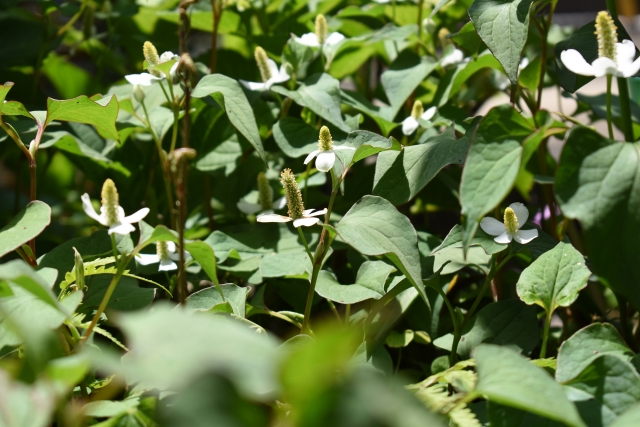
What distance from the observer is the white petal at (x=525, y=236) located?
0.50 meters

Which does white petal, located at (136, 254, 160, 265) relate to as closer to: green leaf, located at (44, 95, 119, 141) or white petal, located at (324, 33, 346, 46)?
green leaf, located at (44, 95, 119, 141)

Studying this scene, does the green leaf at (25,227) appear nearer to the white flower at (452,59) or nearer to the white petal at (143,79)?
the white petal at (143,79)

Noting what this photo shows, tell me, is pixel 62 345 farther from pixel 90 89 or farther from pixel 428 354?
pixel 90 89

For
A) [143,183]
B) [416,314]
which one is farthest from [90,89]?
[416,314]

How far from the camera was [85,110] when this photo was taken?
515 mm

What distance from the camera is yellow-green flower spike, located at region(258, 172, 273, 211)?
0.64 meters

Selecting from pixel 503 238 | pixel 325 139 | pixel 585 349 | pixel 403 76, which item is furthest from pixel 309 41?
pixel 585 349

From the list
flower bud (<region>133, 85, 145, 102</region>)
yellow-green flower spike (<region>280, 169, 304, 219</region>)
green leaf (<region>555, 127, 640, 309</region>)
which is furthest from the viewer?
flower bud (<region>133, 85, 145, 102</region>)

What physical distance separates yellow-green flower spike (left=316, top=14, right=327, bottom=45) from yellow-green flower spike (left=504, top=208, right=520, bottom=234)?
32cm

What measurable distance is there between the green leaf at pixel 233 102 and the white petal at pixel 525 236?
0.72 ft

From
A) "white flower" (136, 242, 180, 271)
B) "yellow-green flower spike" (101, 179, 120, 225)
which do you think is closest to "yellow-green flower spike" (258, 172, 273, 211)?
"white flower" (136, 242, 180, 271)

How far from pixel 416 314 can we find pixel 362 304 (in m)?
0.05

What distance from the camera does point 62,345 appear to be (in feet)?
1.38

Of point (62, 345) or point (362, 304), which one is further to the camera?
point (362, 304)
